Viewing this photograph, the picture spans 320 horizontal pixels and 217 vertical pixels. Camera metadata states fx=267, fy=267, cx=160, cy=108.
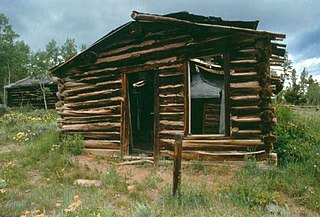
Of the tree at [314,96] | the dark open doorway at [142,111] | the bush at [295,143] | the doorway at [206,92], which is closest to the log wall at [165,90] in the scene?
the bush at [295,143]

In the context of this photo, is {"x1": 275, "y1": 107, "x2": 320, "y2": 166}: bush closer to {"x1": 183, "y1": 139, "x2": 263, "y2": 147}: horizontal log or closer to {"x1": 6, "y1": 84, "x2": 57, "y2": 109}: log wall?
{"x1": 183, "y1": 139, "x2": 263, "y2": 147}: horizontal log

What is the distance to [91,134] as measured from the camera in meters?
9.32

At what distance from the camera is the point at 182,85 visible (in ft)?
24.2

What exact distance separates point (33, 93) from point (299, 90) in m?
33.5

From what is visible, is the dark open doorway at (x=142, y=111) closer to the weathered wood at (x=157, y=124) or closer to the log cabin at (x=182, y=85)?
the log cabin at (x=182, y=85)

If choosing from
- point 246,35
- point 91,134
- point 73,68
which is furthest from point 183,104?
point 73,68

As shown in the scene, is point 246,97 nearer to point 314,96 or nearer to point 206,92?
point 206,92

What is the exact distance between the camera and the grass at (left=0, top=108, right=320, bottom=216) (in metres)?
4.38

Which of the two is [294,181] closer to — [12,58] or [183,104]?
[183,104]

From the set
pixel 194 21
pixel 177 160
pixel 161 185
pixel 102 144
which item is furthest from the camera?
pixel 102 144

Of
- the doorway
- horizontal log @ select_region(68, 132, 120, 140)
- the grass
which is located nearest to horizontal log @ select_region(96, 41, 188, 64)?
the doorway

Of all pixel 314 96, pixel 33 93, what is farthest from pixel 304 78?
pixel 33 93

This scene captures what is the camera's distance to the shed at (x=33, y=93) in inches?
1017

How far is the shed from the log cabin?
17.1 m
